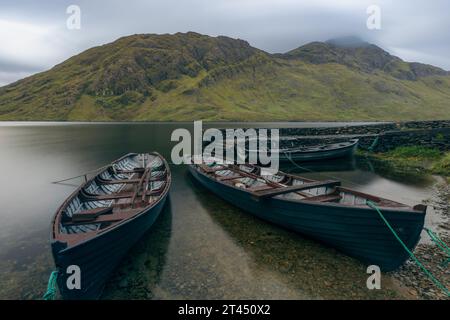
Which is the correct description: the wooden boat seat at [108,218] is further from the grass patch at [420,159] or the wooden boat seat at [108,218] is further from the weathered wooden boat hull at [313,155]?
the grass patch at [420,159]

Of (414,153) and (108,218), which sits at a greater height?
(414,153)

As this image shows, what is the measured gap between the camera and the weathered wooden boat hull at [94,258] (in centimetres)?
720

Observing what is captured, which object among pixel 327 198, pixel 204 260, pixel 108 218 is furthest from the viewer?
pixel 327 198

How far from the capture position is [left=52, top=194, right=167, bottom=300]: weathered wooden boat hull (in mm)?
7199

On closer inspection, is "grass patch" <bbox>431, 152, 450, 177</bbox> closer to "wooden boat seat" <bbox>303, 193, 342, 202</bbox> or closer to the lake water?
the lake water

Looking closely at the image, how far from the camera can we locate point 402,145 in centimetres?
3619

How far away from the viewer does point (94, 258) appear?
807 cm

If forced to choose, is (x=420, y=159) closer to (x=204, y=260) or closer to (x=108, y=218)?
(x=204, y=260)

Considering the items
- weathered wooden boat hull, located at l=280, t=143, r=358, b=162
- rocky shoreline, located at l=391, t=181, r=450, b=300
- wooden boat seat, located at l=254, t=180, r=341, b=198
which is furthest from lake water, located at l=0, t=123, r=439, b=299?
weathered wooden boat hull, located at l=280, t=143, r=358, b=162

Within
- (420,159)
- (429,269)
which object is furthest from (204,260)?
(420,159)

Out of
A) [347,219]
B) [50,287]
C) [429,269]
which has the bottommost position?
[429,269]

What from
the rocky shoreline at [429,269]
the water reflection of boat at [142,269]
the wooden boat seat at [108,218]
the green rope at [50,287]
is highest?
the wooden boat seat at [108,218]

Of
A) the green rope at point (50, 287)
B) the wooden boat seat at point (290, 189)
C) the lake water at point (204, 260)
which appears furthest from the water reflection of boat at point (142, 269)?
the wooden boat seat at point (290, 189)
